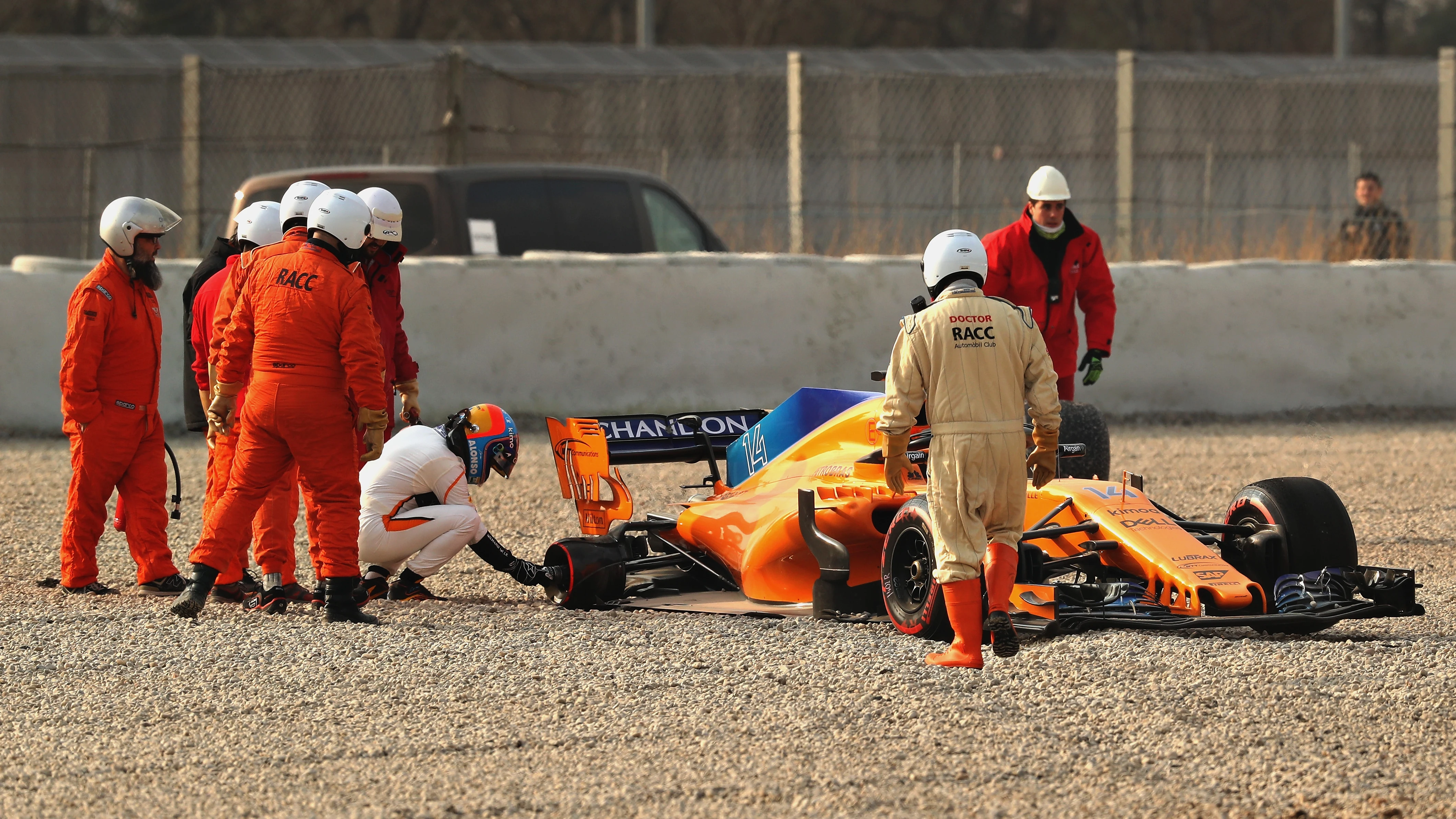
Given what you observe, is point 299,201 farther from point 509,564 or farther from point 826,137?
point 826,137

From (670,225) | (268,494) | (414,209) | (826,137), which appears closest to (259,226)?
(268,494)

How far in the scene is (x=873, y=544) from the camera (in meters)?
6.63

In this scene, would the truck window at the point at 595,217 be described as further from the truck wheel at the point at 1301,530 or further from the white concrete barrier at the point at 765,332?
the truck wheel at the point at 1301,530

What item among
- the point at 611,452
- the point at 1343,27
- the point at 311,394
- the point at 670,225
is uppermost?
the point at 1343,27

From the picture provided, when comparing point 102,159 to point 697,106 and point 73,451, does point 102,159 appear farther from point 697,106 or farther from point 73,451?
point 73,451

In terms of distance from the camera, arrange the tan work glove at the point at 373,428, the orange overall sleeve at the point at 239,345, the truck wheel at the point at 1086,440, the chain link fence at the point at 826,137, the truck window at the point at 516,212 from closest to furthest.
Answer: the tan work glove at the point at 373,428 < the orange overall sleeve at the point at 239,345 < the truck wheel at the point at 1086,440 < the truck window at the point at 516,212 < the chain link fence at the point at 826,137

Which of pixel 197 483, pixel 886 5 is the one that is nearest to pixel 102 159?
pixel 197 483

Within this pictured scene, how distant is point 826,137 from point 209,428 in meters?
14.5

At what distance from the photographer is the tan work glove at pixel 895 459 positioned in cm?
548

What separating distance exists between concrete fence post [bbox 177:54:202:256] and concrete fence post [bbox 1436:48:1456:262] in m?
9.86

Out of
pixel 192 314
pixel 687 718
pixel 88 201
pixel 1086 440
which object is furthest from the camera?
pixel 88 201

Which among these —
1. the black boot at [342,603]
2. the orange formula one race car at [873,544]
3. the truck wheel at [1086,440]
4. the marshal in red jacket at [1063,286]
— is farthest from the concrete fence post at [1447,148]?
the black boot at [342,603]

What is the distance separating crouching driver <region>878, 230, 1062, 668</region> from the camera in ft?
17.7

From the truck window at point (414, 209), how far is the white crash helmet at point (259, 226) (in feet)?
15.5
